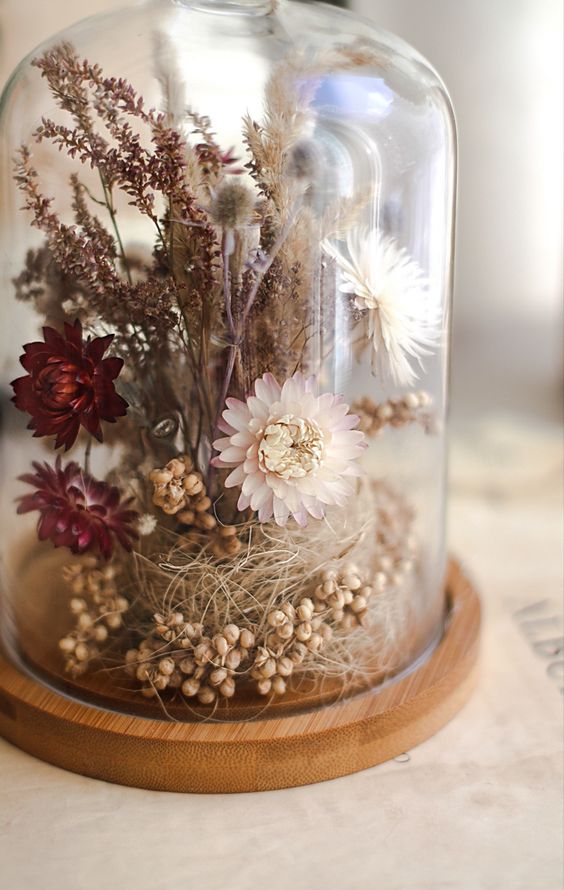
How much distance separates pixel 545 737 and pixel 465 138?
111 cm

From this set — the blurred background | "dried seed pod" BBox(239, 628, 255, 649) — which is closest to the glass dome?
"dried seed pod" BBox(239, 628, 255, 649)

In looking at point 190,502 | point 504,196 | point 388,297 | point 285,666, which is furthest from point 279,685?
point 504,196

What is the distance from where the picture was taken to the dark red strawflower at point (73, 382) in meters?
0.52

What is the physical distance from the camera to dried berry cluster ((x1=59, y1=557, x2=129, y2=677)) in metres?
0.56

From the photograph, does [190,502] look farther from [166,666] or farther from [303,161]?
[303,161]

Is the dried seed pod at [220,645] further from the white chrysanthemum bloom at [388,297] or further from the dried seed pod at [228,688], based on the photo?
the white chrysanthemum bloom at [388,297]

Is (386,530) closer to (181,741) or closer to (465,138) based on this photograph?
(181,741)

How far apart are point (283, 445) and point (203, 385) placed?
7cm

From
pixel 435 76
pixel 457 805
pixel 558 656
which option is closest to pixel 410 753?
pixel 457 805

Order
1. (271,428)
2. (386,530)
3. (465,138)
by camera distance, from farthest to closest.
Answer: (465,138) < (386,530) < (271,428)

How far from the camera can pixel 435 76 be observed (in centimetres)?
63

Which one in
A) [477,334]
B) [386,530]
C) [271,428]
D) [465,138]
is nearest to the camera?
[271,428]

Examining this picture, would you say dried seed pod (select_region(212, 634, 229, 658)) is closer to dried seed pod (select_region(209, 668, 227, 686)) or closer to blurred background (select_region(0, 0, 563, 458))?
dried seed pod (select_region(209, 668, 227, 686))

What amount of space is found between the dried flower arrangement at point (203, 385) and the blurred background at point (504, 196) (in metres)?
0.76
